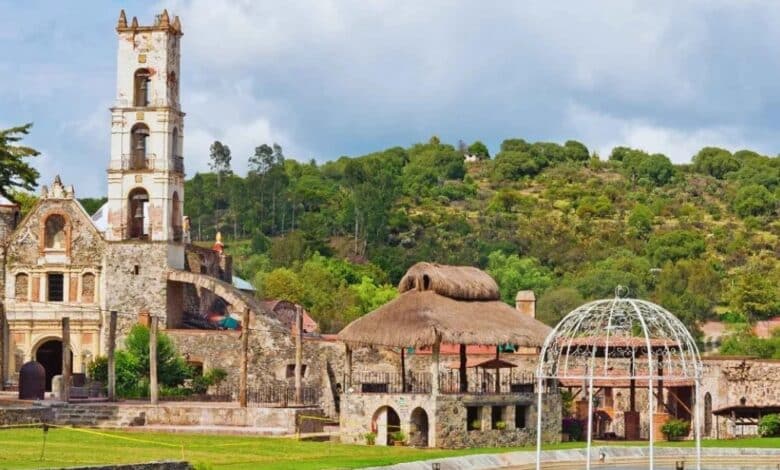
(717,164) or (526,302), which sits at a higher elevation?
(717,164)

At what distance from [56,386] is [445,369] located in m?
13.8

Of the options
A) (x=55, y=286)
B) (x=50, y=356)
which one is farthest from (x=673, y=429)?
(x=55, y=286)

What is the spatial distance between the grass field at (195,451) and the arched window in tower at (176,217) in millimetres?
19306

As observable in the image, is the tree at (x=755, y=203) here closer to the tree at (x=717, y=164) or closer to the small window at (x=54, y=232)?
the tree at (x=717, y=164)

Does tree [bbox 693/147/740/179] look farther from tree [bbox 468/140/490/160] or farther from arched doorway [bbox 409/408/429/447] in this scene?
arched doorway [bbox 409/408/429/447]

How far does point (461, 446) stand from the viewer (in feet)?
160

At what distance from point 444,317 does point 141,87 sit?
22.0 meters

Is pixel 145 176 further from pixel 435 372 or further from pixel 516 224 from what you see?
pixel 516 224

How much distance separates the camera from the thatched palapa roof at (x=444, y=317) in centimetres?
4944

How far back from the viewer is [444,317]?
164 feet

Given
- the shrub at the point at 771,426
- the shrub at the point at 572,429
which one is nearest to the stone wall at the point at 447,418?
the shrub at the point at 572,429

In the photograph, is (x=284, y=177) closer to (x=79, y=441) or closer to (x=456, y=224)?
(x=456, y=224)

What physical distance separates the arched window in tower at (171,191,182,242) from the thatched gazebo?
1525 centimetres

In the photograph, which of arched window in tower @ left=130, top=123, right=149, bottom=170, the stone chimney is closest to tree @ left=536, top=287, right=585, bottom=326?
the stone chimney
